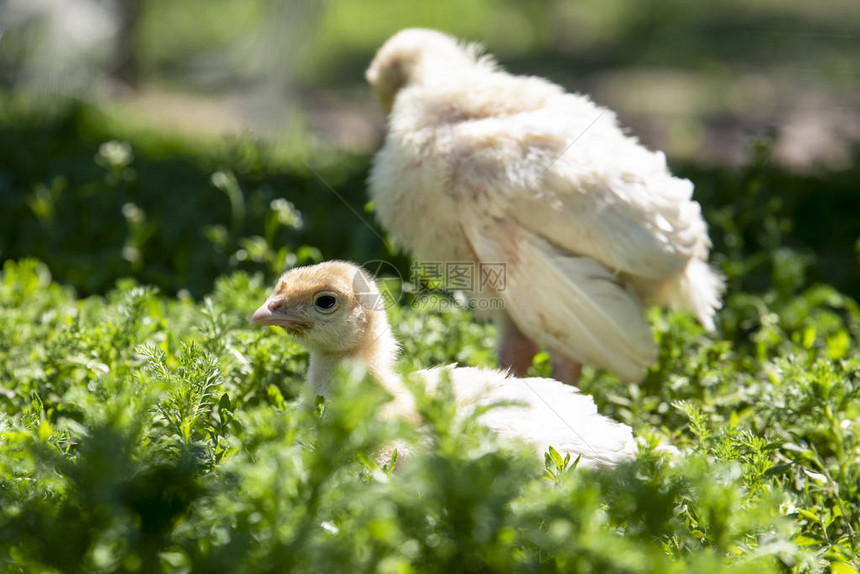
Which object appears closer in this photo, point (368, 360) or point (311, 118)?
point (368, 360)

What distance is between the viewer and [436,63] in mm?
3693

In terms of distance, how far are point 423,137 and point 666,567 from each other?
2.07 m

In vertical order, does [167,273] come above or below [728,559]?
below

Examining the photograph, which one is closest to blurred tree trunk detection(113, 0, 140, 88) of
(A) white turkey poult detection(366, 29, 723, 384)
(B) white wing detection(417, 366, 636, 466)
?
(A) white turkey poult detection(366, 29, 723, 384)

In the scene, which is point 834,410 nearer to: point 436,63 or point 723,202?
point 436,63

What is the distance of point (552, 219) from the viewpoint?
3.09 m

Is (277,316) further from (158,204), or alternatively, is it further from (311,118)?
(311,118)

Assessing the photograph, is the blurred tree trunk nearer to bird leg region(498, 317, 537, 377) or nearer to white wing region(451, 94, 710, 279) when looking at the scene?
white wing region(451, 94, 710, 279)

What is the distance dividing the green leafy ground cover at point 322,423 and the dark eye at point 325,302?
0.24m

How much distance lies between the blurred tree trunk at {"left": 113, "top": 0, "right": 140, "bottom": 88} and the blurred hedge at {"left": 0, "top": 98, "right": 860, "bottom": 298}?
0.88 metres

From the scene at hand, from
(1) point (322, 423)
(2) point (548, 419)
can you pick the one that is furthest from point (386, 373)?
(1) point (322, 423)

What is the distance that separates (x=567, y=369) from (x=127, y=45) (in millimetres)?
5201

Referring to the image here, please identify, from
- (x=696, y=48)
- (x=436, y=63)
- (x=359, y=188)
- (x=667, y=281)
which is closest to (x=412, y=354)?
(x=667, y=281)

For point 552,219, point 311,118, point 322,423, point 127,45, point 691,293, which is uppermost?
point 322,423
